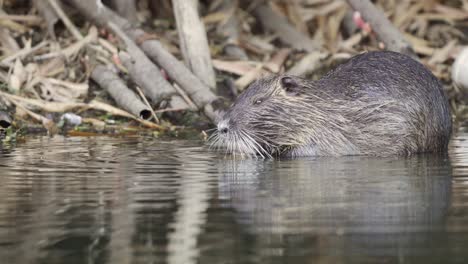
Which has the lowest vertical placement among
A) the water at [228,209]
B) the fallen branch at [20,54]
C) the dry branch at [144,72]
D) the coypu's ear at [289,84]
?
the water at [228,209]

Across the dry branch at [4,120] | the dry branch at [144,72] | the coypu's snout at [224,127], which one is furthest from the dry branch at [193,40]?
the coypu's snout at [224,127]

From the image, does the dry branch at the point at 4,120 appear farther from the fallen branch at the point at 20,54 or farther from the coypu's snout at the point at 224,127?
the coypu's snout at the point at 224,127

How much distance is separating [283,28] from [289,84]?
3.76m

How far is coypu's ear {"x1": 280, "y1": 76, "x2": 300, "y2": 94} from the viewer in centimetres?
686

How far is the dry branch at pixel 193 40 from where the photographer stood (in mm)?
8758

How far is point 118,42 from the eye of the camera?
9312mm

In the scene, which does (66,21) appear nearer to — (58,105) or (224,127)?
(58,105)

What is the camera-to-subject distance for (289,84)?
6891 mm

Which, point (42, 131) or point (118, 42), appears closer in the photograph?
point (42, 131)

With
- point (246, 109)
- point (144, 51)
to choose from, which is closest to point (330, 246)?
point (246, 109)

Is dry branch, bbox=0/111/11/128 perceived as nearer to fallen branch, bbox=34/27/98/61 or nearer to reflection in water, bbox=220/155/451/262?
fallen branch, bbox=34/27/98/61

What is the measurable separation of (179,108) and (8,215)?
4300 millimetres

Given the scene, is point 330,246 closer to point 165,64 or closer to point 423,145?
point 423,145

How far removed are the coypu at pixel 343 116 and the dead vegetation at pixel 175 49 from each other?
4.72 ft
